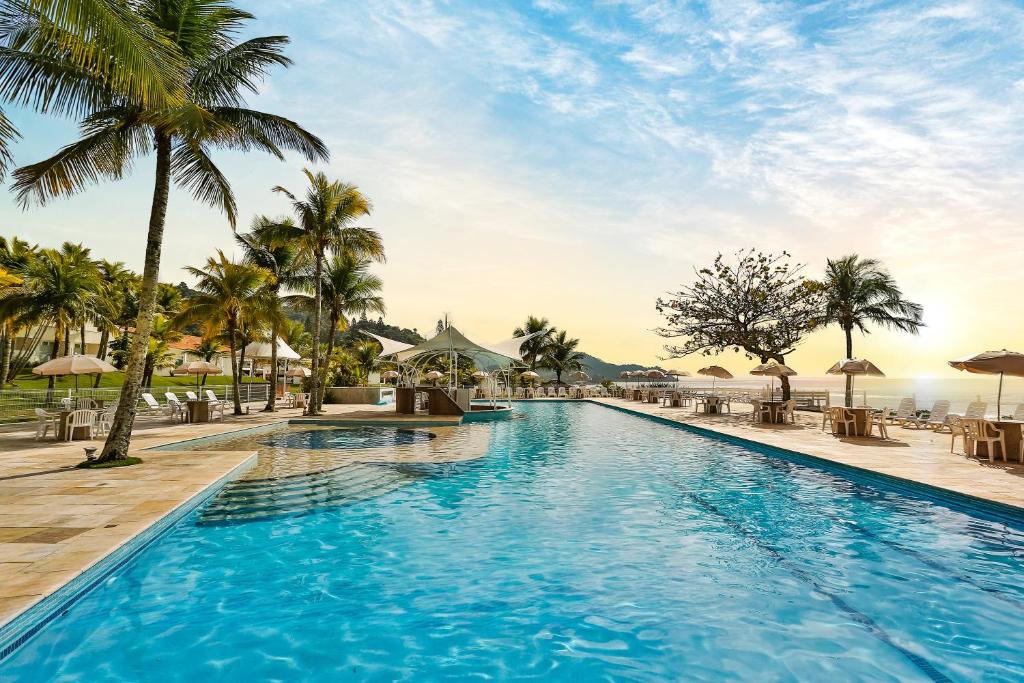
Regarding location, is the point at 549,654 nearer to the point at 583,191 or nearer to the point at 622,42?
the point at 622,42

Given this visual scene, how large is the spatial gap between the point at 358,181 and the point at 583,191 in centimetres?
886

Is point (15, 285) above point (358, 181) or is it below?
below

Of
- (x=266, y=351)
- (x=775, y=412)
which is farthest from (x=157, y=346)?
(x=775, y=412)

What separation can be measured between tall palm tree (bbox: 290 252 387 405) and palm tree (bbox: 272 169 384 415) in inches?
93.2

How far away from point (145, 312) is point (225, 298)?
11075 millimetres

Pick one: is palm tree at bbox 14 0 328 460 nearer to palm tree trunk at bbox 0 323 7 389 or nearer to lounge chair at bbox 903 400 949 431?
palm tree trunk at bbox 0 323 7 389

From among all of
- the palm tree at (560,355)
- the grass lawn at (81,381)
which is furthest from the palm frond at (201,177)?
the palm tree at (560,355)

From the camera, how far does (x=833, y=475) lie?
10.0 m

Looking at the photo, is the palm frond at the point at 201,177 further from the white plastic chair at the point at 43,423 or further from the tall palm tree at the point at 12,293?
the tall palm tree at the point at 12,293

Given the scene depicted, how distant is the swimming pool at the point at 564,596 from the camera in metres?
3.90

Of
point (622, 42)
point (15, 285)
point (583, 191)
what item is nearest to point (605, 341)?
point (583, 191)

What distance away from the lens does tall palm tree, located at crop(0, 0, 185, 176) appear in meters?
5.30

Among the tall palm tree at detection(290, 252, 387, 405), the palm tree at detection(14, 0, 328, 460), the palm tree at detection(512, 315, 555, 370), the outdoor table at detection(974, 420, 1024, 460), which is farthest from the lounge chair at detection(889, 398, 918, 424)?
the palm tree at detection(512, 315, 555, 370)

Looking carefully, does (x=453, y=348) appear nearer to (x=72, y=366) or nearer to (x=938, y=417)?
(x=72, y=366)
